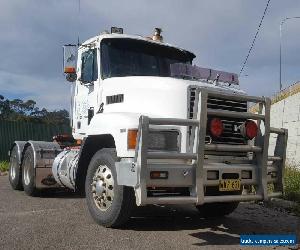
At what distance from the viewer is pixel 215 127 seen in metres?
5.91

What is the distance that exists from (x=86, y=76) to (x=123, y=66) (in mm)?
903

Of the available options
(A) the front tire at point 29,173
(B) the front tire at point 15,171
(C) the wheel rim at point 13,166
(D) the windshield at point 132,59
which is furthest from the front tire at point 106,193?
(C) the wheel rim at point 13,166

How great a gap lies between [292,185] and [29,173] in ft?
18.5

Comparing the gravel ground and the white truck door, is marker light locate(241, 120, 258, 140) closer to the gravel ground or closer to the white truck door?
the gravel ground

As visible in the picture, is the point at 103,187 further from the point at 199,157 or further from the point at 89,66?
the point at 89,66

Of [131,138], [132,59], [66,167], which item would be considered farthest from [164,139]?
[66,167]

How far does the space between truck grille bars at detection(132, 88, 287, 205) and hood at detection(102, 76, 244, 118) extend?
0.36m

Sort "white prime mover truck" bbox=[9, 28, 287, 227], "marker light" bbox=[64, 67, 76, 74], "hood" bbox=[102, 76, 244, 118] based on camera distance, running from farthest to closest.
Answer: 1. "marker light" bbox=[64, 67, 76, 74]
2. "hood" bbox=[102, 76, 244, 118]
3. "white prime mover truck" bbox=[9, 28, 287, 227]

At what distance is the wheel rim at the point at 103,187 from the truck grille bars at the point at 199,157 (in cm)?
62

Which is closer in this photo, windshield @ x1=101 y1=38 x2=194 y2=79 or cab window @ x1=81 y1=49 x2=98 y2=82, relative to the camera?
windshield @ x1=101 y1=38 x2=194 y2=79

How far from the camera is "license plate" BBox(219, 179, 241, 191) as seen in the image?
5764 mm

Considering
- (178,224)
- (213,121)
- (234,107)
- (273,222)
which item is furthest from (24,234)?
(273,222)

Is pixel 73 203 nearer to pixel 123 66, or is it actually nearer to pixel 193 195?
pixel 123 66

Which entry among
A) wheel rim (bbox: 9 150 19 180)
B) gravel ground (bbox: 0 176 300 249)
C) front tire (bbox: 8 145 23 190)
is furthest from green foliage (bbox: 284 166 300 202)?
wheel rim (bbox: 9 150 19 180)
